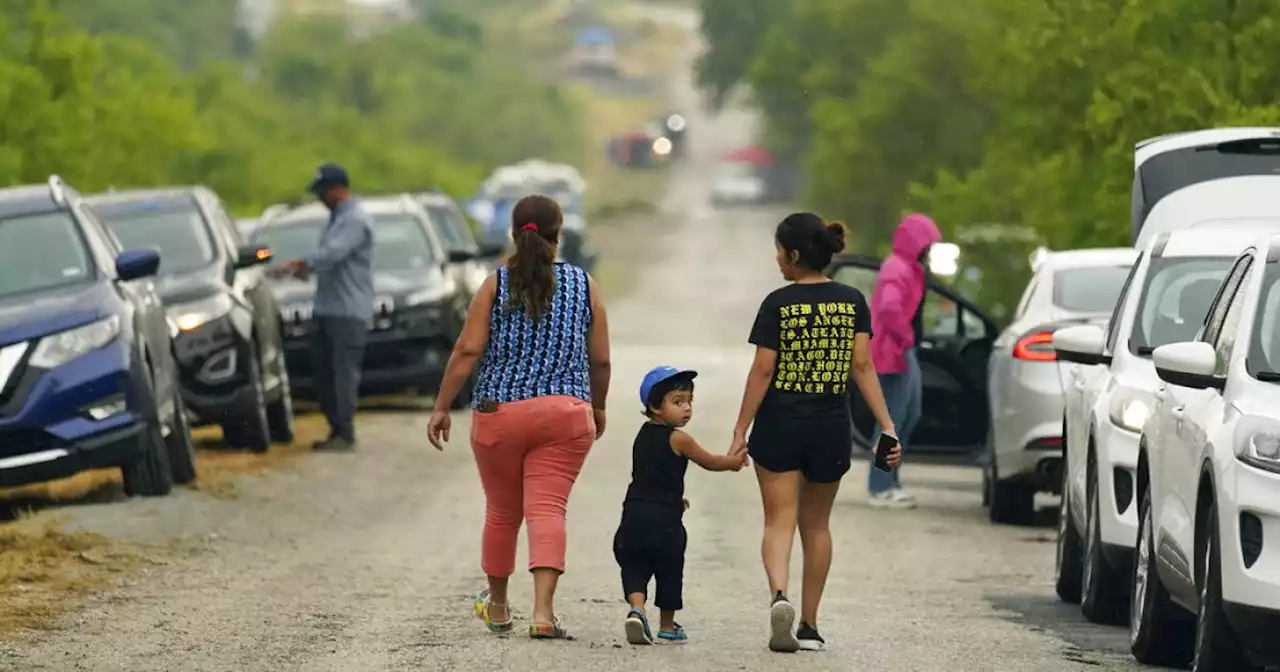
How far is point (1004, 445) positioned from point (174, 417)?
200 inches

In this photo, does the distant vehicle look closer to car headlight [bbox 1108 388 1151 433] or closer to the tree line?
car headlight [bbox 1108 388 1151 433]

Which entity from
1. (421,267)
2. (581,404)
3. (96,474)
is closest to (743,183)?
(421,267)

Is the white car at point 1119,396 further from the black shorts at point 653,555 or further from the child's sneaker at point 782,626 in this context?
the black shorts at point 653,555

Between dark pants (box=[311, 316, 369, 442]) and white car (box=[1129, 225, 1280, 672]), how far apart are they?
10.8 metres

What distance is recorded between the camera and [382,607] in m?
12.4

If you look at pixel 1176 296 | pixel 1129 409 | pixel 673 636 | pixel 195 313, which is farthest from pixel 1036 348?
pixel 673 636

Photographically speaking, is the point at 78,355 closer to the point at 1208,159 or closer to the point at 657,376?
the point at 657,376

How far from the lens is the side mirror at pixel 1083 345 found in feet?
42.9

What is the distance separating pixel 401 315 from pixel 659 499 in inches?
587

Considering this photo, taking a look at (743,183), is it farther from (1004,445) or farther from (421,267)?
(1004,445)

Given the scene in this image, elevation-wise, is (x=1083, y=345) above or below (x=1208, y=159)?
below

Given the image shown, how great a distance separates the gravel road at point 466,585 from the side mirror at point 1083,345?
1153mm

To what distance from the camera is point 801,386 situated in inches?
442

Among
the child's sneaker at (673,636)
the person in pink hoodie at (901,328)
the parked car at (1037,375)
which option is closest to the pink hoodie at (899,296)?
the person in pink hoodie at (901,328)
